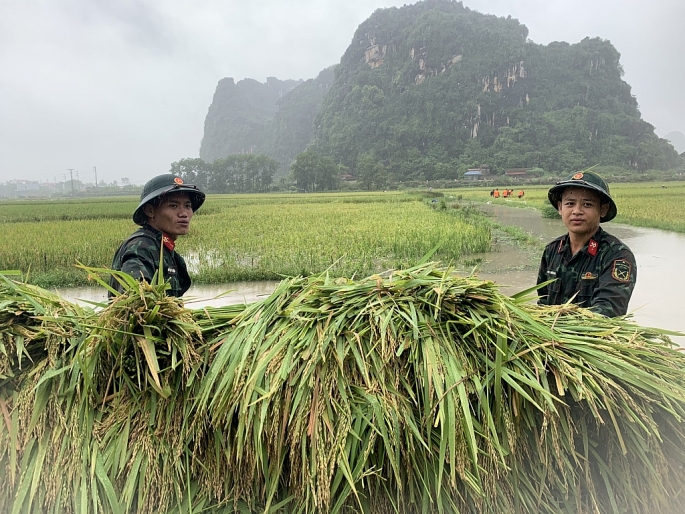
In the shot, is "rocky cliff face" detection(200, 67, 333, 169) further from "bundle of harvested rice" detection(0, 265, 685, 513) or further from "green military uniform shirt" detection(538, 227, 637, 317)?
"bundle of harvested rice" detection(0, 265, 685, 513)

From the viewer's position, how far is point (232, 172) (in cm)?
7369

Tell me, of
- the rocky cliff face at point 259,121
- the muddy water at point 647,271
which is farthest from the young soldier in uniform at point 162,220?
the rocky cliff face at point 259,121

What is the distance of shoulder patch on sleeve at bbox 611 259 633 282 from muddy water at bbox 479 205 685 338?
106cm

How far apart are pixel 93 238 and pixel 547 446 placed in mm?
12000

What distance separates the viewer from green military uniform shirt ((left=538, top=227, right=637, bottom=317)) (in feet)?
5.69

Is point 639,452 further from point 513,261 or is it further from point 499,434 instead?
point 513,261

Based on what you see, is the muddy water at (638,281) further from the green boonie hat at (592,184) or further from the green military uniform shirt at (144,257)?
the green boonie hat at (592,184)

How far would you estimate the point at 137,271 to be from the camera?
1.66 meters

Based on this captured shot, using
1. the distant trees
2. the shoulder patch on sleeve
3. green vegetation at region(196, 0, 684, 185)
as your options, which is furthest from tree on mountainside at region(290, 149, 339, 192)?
the shoulder patch on sleeve

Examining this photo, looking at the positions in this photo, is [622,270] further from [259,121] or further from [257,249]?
[259,121]

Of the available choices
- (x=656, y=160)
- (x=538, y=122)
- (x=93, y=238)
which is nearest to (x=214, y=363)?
(x=93, y=238)

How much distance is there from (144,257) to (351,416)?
1.30m

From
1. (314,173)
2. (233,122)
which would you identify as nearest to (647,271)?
(314,173)

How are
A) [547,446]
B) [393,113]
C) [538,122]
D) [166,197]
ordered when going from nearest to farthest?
[547,446] → [166,197] → [538,122] → [393,113]
